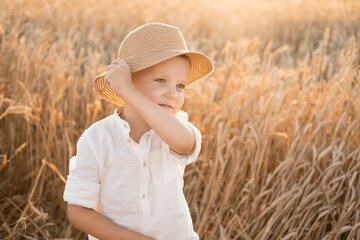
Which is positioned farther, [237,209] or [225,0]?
[225,0]

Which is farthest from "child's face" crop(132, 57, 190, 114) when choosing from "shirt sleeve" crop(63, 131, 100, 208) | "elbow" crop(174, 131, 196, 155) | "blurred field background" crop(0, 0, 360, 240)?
"blurred field background" crop(0, 0, 360, 240)

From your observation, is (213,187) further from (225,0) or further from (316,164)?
(225,0)

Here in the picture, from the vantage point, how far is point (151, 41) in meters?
1.31

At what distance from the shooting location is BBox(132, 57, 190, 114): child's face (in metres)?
1.30

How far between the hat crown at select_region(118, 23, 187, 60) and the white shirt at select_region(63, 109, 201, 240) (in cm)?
22

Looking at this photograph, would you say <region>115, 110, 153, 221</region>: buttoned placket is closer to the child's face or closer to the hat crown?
the child's face

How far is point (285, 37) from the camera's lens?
6.91 metres

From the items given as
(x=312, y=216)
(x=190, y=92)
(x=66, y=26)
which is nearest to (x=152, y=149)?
(x=312, y=216)

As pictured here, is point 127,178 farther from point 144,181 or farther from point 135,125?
point 135,125

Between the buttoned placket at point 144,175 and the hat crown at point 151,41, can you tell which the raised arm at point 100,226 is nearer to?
the buttoned placket at point 144,175

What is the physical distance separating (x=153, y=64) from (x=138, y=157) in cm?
30

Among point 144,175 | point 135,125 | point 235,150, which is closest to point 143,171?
point 144,175

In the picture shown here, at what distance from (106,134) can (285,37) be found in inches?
241

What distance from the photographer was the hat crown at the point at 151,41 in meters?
1.31
